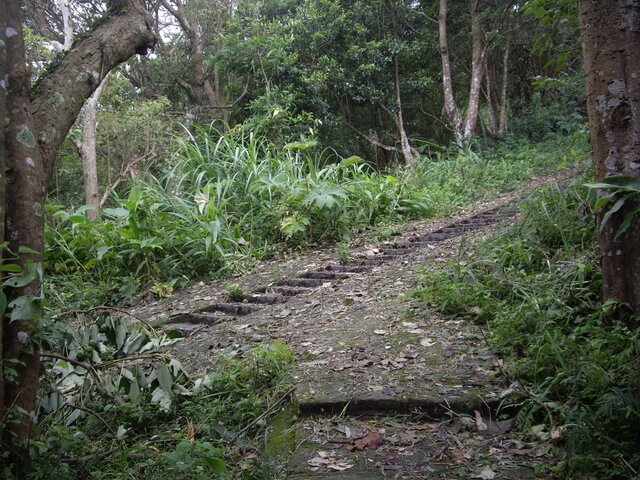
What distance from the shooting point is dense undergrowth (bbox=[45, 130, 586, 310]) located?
220 inches

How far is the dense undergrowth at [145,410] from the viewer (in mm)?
2066

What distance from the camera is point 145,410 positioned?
261cm

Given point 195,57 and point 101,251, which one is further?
point 195,57

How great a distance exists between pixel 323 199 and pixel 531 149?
314 inches

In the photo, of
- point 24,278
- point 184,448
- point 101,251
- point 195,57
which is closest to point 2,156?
point 24,278

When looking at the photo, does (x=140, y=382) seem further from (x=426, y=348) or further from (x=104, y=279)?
(x=104, y=279)

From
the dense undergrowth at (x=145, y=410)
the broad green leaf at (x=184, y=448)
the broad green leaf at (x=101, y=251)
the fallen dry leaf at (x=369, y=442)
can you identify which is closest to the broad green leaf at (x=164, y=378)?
the dense undergrowth at (x=145, y=410)

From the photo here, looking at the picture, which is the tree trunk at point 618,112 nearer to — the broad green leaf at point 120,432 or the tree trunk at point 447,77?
the broad green leaf at point 120,432

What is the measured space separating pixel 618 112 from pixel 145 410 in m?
2.57

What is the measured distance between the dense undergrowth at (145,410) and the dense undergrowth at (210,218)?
201cm

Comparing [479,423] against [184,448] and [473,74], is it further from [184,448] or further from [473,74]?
[473,74]

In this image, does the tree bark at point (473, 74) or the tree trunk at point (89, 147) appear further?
the tree bark at point (473, 74)

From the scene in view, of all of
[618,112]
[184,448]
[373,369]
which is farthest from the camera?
[373,369]

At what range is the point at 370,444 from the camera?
2.21 metres
